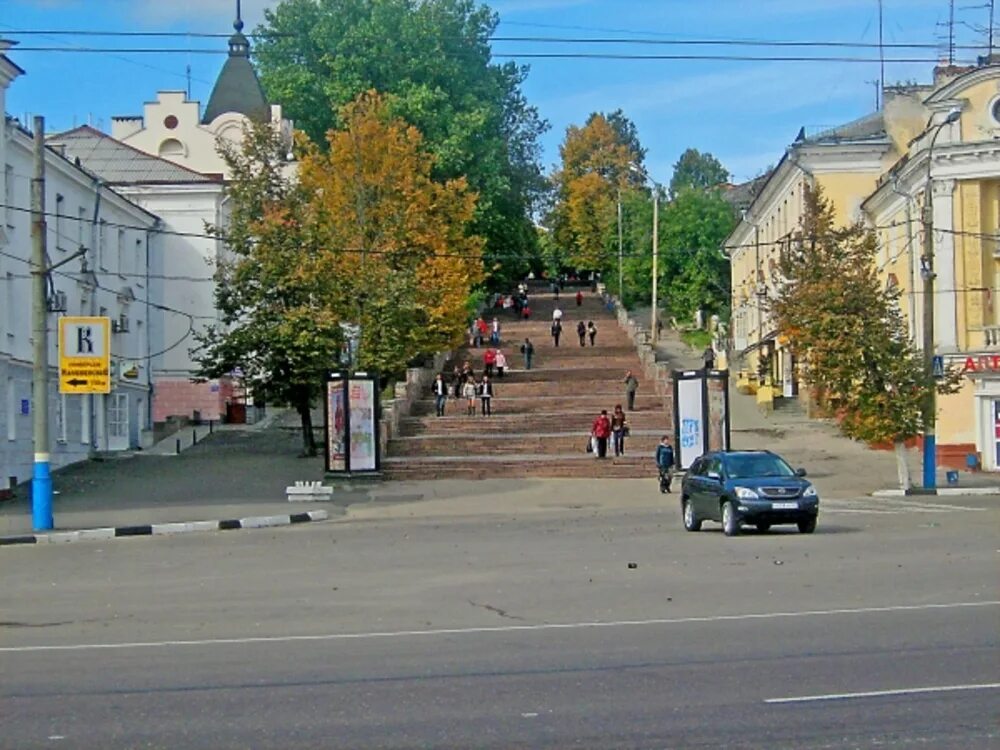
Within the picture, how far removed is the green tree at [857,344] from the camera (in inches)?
1612

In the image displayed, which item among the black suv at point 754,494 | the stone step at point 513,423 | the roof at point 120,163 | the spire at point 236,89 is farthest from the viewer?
the spire at point 236,89

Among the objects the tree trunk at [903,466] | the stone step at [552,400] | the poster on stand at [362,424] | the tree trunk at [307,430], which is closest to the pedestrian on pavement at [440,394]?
the stone step at [552,400]

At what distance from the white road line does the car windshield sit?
12712 mm

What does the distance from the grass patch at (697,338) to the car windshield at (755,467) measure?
184 ft

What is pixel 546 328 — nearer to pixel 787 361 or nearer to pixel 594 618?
pixel 787 361

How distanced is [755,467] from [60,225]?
95.6 feet

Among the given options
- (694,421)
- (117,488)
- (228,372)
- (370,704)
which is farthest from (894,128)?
(370,704)

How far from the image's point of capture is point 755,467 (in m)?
28.9

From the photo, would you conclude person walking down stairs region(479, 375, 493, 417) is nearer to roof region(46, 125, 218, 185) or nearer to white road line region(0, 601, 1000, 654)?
roof region(46, 125, 218, 185)

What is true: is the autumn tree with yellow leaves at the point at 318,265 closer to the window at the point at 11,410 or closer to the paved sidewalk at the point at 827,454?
the window at the point at 11,410

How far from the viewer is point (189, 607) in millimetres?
17953

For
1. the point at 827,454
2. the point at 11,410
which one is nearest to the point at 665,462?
the point at 827,454

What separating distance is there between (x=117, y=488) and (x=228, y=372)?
27.4 ft

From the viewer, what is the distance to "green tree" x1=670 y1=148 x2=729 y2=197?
153125mm
